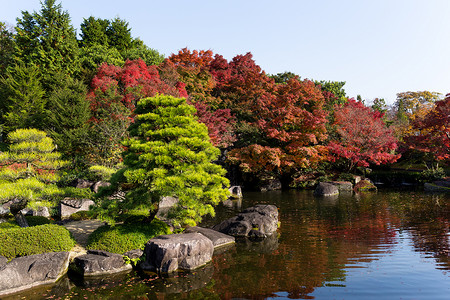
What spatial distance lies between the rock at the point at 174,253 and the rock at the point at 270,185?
20058mm

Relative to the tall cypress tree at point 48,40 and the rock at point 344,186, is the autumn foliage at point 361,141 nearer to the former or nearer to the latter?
the rock at point 344,186

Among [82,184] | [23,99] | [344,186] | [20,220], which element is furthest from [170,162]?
[344,186]

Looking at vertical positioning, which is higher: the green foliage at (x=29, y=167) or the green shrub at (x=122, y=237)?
the green foliage at (x=29, y=167)

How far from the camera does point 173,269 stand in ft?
30.9

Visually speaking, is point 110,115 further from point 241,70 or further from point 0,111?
point 241,70

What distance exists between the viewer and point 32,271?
28.2 ft

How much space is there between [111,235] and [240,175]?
2308 cm

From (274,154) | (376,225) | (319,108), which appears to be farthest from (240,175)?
(376,225)

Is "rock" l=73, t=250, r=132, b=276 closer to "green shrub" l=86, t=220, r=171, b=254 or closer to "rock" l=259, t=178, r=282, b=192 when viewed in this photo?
"green shrub" l=86, t=220, r=171, b=254

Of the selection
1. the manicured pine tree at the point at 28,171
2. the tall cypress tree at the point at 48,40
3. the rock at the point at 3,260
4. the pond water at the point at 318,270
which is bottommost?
the pond water at the point at 318,270

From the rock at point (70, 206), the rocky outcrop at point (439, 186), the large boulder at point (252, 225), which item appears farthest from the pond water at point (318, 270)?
the rocky outcrop at point (439, 186)

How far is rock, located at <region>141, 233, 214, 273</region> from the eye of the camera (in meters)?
9.41

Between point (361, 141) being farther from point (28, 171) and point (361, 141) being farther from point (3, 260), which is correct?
point (3, 260)

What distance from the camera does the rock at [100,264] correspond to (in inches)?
365
